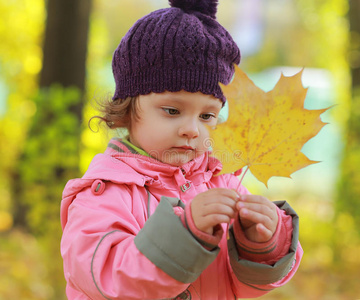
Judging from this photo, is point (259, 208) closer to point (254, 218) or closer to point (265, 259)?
point (254, 218)

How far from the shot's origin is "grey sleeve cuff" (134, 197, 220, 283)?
1085 millimetres

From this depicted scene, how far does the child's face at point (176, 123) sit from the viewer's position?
53.8 inches

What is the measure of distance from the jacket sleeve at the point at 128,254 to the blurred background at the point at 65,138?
3.17ft

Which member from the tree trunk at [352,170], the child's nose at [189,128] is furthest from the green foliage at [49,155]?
the tree trunk at [352,170]

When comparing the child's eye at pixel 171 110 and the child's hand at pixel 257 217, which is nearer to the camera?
the child's hand at pixel 257 217

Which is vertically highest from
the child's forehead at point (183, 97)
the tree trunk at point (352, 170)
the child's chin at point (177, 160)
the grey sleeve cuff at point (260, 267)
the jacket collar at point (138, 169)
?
the child's forehead at point (183, 97)

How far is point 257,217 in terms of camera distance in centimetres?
113

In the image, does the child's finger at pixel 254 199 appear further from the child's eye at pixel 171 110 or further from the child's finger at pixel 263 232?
the child's eye at pixel 171 110

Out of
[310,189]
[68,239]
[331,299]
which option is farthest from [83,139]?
[310,189]

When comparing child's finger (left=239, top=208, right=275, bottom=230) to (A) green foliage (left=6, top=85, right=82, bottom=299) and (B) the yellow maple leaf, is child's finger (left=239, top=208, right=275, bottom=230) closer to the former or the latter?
(B) the yellow maple leaf

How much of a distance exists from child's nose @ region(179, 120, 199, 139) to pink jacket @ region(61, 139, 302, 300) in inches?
5.8

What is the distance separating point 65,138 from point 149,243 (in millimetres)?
2426

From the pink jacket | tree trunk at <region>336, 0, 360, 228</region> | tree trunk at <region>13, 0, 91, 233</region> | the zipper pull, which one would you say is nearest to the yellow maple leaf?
the pink jacket

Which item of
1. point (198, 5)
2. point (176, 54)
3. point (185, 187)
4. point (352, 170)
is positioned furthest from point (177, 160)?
point (352, 170)
